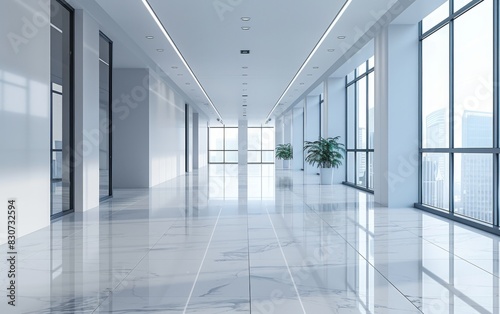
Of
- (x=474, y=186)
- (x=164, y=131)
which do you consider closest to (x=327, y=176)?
(x=164, y=131)

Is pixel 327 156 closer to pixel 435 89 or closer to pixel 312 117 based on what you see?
pixel 312 117

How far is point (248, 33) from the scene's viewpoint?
12.3m

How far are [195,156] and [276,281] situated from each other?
31655 millimetres

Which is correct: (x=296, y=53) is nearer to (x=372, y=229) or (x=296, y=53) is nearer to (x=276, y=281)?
(x=372, y=229)

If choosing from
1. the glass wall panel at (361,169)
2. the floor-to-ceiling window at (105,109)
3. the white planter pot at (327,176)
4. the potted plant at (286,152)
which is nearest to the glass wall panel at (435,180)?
the glass wall panel at (361,169)

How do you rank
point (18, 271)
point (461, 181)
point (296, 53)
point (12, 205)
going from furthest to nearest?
1. point (296, 53)
2. point (461, 181)
3. point (12, 205)
4. point (18, 271)

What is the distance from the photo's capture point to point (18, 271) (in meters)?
5.36

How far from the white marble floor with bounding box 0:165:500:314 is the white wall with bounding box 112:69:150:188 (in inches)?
281

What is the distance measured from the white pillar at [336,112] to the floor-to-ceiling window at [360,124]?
21 centimetres

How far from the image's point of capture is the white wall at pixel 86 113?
10.6 meters

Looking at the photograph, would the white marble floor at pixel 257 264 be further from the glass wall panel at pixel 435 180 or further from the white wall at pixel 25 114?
the glass wall panel at pixel 435 180

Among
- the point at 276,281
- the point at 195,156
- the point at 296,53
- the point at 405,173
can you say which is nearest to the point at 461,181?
the point at 405,173

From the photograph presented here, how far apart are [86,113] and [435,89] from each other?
8.05 m

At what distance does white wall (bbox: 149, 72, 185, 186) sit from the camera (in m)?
18.0
